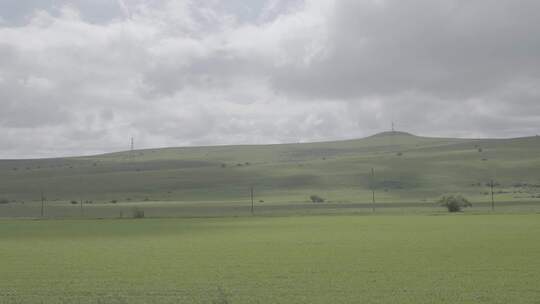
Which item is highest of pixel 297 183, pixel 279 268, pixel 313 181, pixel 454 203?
pixel 313 181

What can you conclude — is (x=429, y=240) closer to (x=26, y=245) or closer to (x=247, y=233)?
(x=247, y=233)

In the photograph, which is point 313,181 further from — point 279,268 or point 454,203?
point 279,268

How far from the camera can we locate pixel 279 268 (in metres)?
24.9

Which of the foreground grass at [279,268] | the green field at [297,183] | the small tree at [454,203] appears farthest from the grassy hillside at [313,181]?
the foreground grass at [279,268]

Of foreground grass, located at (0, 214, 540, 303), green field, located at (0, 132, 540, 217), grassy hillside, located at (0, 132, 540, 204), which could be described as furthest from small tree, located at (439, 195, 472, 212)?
foreground grass, located at (0, 214, 540, 303)

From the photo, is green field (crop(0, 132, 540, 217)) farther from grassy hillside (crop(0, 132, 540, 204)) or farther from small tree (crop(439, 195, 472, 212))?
small tree (crop(439, 195, 472, 212))

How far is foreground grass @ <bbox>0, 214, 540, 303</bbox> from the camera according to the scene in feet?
62.4

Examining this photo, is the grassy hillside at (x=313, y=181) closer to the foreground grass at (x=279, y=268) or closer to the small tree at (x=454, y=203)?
the small tree at (x=454, y=203)

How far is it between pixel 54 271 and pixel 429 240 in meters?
21.3

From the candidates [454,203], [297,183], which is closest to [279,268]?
[454,203]

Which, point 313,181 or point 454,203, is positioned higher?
point 313,181

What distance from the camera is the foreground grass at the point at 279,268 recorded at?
19.0 meters

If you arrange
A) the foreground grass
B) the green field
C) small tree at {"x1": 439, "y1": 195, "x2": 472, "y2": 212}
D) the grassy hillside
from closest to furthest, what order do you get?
the foreground grass, small tree at {"x1": 439, "y1": 195, "x2": 472, "y2": 212}, the green field, the grassy hillside

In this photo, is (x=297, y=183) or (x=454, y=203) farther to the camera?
(x=297, y=183)
